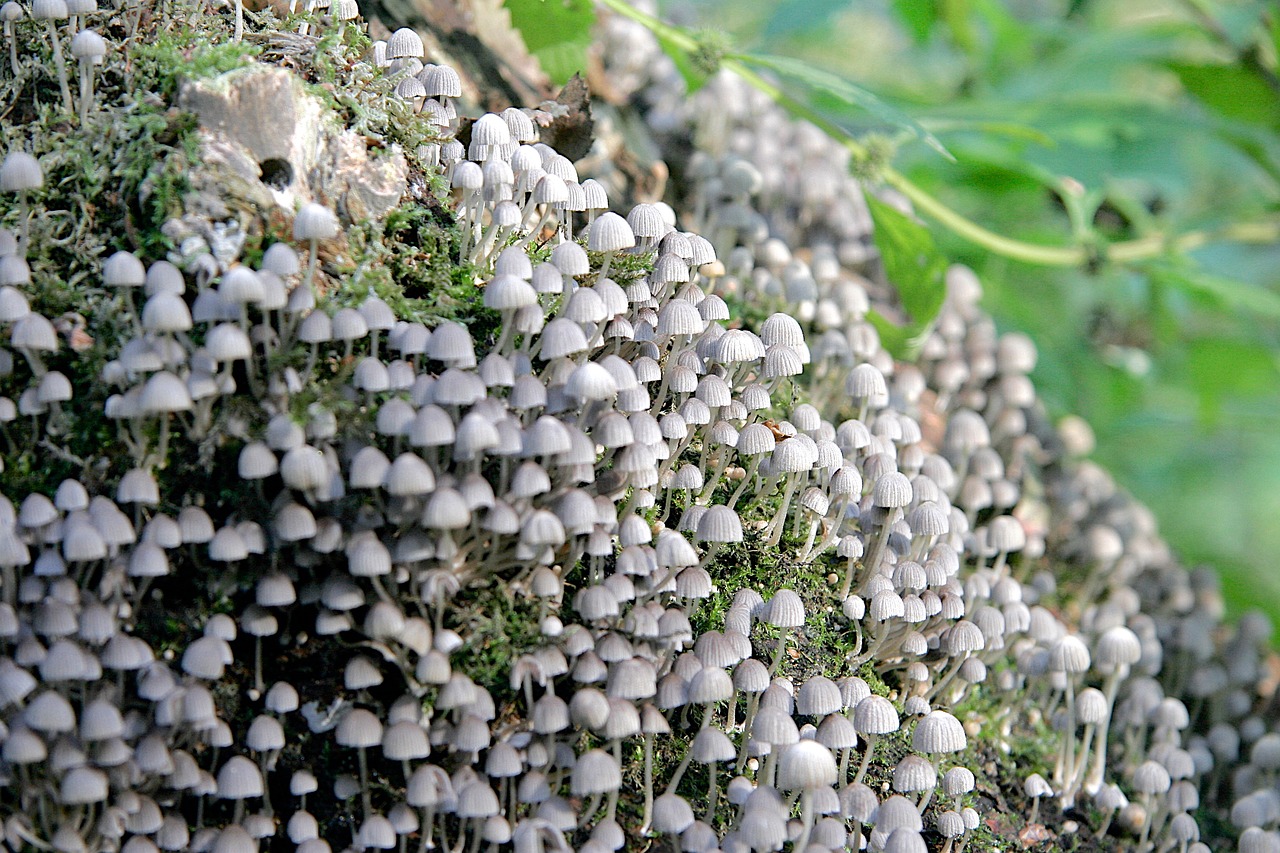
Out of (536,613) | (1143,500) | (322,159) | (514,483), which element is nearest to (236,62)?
(322,159)

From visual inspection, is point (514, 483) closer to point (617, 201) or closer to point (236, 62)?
point (236, 62)

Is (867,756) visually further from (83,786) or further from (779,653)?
(83,786)

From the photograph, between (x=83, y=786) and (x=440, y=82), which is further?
(x=440, y=82)

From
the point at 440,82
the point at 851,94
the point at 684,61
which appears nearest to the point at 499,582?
the point at 440,82

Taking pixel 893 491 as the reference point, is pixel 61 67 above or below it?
above

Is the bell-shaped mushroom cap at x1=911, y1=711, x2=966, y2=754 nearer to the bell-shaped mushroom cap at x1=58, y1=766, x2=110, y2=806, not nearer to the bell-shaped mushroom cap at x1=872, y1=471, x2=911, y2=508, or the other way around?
the bell-shaped mushroom cap at x1=872, y1=471, x2=911, y2=508
